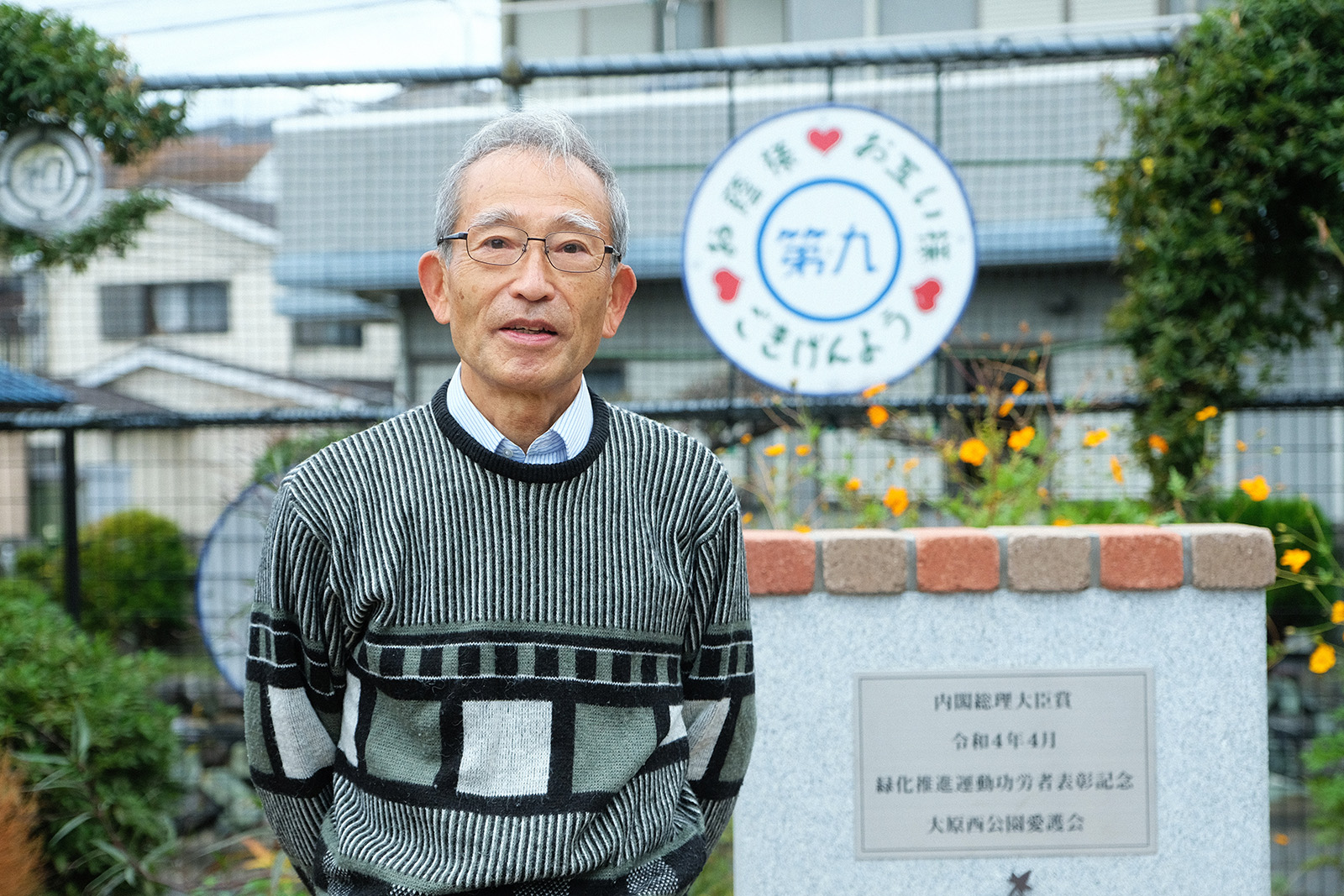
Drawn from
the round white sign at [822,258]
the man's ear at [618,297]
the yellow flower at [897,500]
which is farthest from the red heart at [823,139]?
the man's ear at [618,297]

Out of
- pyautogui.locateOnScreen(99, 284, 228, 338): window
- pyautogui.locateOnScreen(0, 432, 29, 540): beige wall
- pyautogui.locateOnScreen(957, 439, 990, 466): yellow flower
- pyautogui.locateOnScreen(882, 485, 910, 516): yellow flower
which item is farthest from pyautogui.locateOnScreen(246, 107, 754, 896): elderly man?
pyautogui.locateOnScreen(99, 284, 228, 338): window

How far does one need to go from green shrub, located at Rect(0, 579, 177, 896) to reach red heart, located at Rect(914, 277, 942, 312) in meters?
2.85

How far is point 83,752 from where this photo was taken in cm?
336

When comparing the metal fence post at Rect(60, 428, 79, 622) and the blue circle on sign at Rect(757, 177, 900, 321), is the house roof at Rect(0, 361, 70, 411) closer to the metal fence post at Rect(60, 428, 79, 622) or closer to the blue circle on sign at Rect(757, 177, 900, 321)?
the metal fence post at Rect(60, 428, 79, 622)

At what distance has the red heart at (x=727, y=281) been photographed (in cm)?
409

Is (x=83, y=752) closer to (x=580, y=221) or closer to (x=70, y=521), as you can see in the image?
(x=70, y=521)

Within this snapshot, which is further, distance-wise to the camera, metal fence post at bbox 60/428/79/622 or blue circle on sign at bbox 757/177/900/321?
metal fence post at bbox 60/428/79/622

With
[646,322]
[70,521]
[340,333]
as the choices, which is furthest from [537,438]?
[340,333]

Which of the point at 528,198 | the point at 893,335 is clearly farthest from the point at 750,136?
the point at 528,198

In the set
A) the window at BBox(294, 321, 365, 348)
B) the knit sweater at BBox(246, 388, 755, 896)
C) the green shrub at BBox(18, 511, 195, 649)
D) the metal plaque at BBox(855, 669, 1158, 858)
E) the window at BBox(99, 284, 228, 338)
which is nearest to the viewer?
the knit sweater at BBox(246, 388, 755, 896)

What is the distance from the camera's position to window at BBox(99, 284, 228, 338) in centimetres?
789

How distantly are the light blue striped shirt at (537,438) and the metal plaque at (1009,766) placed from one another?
1418 mm

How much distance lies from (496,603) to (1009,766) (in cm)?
165

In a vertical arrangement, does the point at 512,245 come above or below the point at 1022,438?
above
